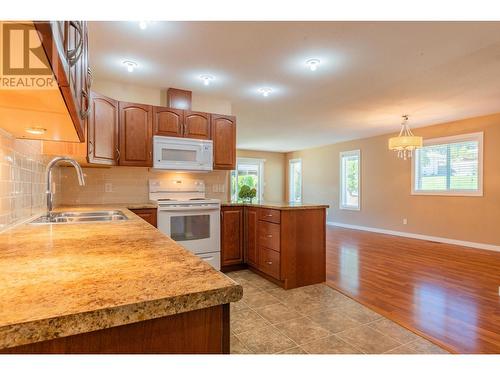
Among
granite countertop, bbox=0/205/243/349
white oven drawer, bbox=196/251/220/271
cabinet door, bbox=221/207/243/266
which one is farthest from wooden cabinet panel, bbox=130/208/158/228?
granite countertop, bbox=0/205/243/349

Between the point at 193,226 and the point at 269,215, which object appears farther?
the point at 193,226

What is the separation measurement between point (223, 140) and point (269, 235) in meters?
1.41

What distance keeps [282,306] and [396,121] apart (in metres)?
4.32

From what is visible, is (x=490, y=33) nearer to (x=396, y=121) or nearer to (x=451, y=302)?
(x=451, y=302)

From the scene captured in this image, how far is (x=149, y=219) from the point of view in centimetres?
305

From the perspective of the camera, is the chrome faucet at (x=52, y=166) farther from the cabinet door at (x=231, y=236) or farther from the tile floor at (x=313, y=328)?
the cabinet door at (x=231, y=236)

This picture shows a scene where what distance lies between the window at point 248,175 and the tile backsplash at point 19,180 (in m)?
6.98

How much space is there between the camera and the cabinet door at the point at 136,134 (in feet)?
10.5

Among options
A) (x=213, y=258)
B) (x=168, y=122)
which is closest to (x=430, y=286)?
(x=213, y=258)

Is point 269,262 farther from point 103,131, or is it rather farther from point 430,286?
point 103,131

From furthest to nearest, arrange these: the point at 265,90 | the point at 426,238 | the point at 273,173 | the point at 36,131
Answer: the point at 273,173, the point at 426,238, the point at 265,90, the point at 36,131

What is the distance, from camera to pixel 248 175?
9273 mm

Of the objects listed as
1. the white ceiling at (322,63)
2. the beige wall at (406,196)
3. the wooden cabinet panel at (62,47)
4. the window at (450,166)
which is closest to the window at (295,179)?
the beige wall at (406,196)

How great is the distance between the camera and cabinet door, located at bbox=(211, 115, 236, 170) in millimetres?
3693
